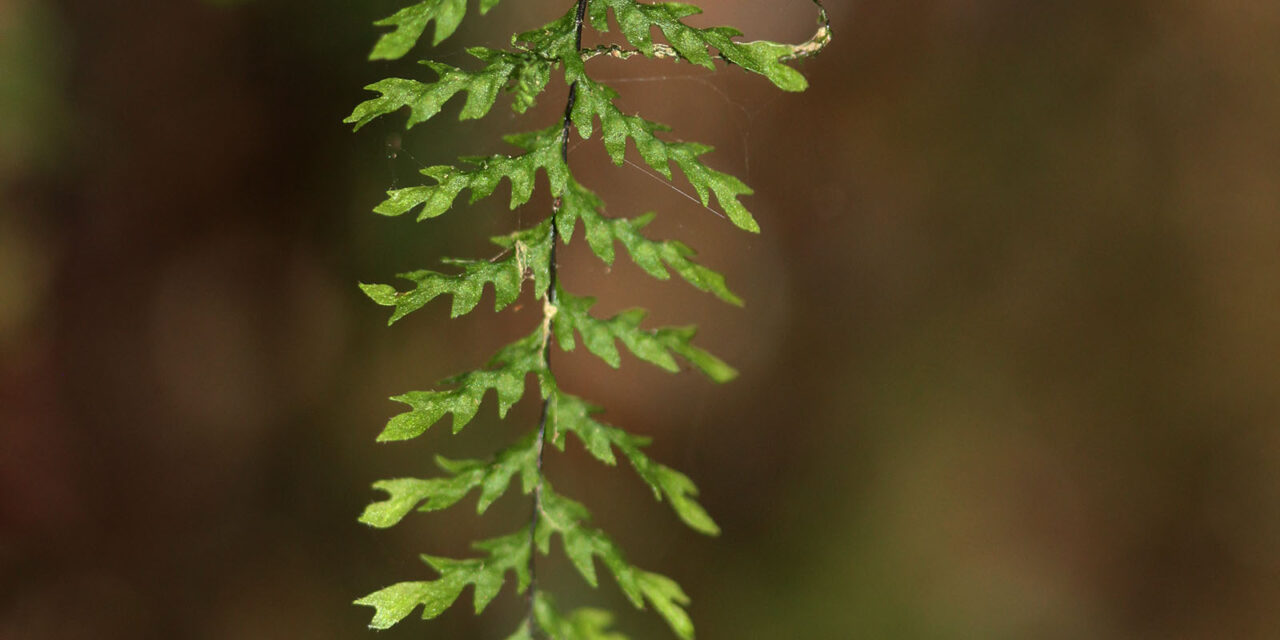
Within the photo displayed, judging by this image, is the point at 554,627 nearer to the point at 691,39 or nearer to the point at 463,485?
the point at 463,485

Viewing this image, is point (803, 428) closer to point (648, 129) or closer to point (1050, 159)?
point (1050, 159)

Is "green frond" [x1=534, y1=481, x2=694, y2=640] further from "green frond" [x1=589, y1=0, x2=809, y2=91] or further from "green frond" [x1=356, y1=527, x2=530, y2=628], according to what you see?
"green frond" [x1=589, y1=0, x2=809, y2=91]

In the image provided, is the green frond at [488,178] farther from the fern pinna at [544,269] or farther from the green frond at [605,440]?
the green frond at [605,440]

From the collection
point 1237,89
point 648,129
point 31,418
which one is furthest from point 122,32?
point 1237,89

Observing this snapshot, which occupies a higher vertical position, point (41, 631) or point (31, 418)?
point (31, 418)

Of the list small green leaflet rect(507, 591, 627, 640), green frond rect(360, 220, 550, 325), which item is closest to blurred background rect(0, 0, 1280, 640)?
green frond rect(360, 220, 550, 325)

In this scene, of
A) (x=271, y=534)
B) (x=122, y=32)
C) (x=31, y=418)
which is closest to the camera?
(x=122, y=32)

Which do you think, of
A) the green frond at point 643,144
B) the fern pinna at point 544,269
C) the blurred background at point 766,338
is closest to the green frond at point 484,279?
the fern pinna at point 544,269

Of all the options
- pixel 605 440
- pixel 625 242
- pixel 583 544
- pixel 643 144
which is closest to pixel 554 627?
pixel 583 544
